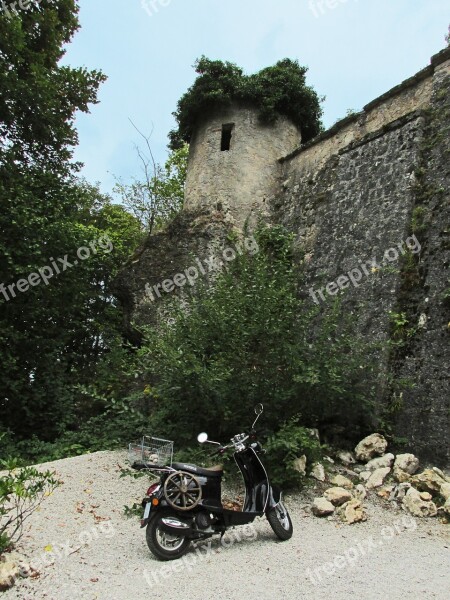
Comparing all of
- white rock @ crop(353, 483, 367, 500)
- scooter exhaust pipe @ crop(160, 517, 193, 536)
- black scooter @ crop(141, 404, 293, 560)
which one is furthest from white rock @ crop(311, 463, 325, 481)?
scooter exhaust pipe @ crop(160, 517, 193, 536)

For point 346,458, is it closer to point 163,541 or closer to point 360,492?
point 360,492

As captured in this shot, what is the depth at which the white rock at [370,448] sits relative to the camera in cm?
625

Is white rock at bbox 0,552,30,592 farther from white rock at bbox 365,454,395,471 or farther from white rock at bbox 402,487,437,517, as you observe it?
white rock at bbox 365,454,395,471

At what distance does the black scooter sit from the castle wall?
2.63 meters

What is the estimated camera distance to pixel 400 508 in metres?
5.22

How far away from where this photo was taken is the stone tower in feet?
37.0

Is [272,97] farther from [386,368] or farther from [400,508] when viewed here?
[400,508]

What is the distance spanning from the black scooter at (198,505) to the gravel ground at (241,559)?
0.55ft

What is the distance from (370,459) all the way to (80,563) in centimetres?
386

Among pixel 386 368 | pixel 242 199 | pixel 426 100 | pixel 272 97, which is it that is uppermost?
pixel 272 97

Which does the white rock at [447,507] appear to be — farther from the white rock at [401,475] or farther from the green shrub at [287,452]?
the green shrub at [287,452]

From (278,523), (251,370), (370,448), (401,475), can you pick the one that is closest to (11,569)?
(278,523)

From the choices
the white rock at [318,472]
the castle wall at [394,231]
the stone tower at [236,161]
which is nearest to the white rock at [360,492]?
the white rock at [318,472]

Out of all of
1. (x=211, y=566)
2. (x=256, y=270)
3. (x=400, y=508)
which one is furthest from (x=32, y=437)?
(x=400, y=508)
